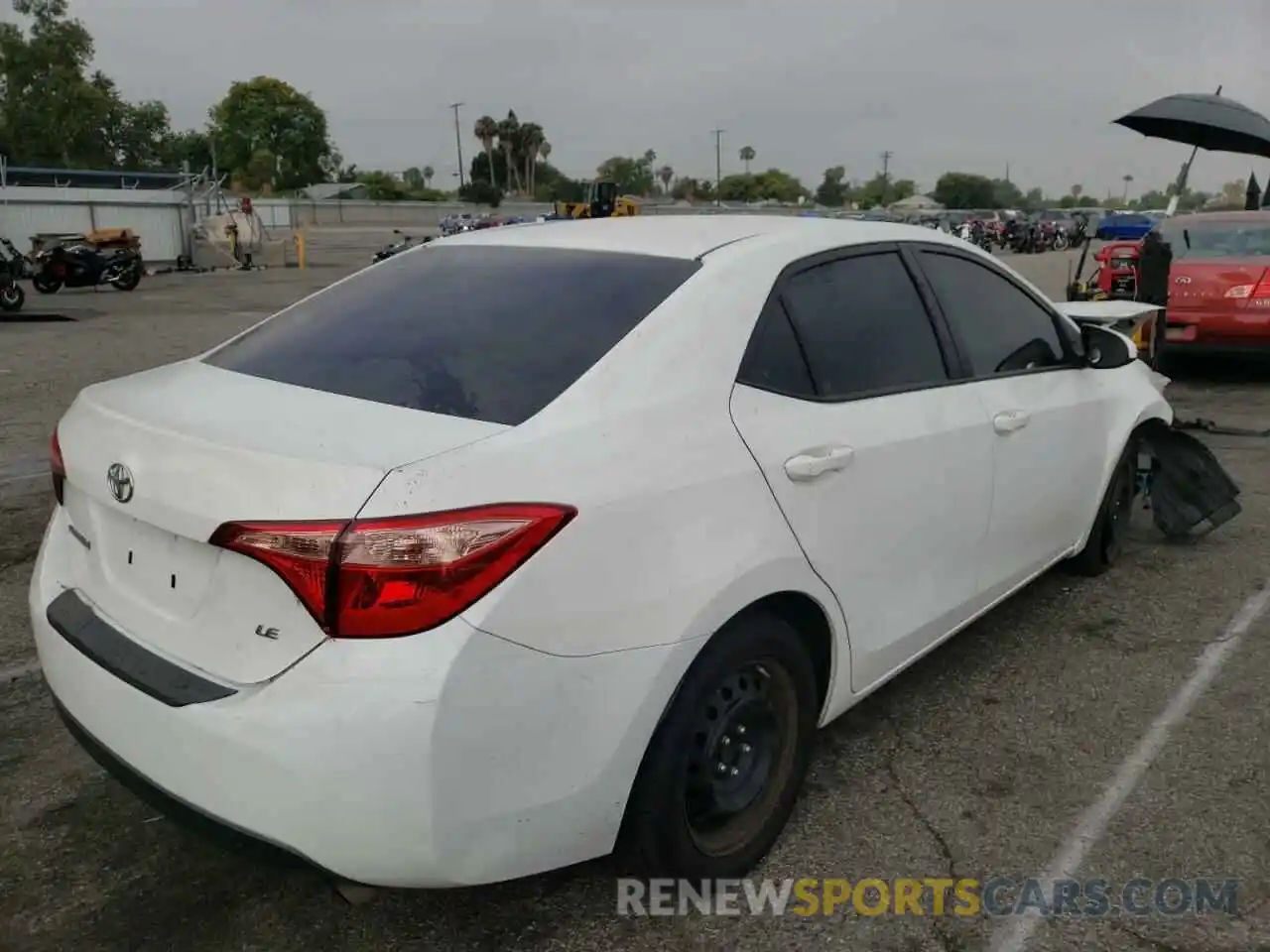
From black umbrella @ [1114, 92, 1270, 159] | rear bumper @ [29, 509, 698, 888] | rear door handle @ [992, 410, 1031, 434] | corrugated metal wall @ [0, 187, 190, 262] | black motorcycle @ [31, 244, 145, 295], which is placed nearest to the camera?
rear bumper @ [29, 509, 698, 888]

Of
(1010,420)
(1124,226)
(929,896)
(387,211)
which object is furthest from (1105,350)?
(387,211)

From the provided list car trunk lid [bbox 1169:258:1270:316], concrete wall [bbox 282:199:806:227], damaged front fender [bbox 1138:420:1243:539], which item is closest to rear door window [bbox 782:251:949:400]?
damaged front fender [bbox 1138:420:1243:539]

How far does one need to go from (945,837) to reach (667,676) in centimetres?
112

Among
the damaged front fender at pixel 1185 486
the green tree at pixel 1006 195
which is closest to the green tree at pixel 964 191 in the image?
the green tree at pixel 1006 195

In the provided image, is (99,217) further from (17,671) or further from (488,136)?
(488,136)

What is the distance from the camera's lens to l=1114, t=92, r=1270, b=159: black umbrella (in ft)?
30.8

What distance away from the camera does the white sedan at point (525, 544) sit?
1.95 meters

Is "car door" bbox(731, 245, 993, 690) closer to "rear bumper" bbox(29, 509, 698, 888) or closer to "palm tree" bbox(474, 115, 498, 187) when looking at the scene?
"rear bumper" bbox(29, 509, 698, 888)

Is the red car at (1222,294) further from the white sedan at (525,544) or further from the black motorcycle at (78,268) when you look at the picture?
the black motorcycle at (78,268)

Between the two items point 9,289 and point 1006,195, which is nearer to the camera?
point 9,289

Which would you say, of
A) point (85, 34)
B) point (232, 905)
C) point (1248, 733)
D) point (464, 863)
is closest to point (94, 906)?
point (232, 905)

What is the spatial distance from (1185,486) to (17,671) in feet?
16.4

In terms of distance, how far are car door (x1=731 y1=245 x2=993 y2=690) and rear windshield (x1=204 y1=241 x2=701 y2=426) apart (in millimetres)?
369

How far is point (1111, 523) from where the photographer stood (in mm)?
4691
